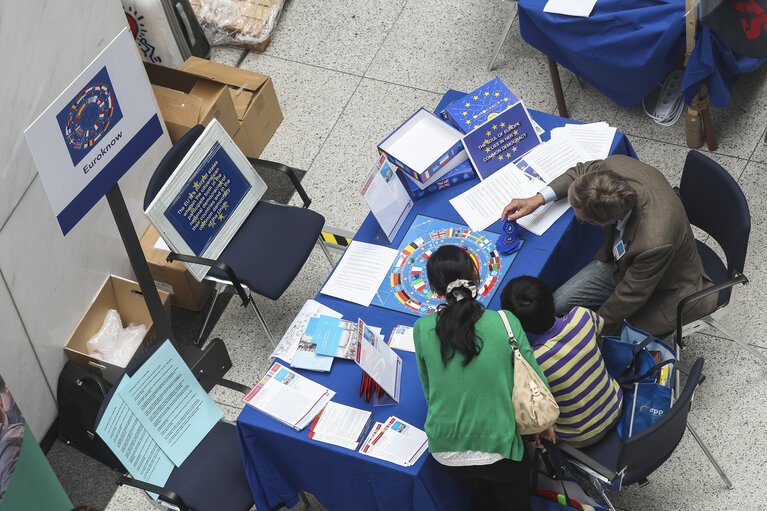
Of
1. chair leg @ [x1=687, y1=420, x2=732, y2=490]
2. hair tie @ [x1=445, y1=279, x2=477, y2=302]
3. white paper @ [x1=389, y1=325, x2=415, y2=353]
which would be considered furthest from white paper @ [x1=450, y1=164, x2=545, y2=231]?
chair leg @ [x1=687, y1=420, x2=732, y2=490]

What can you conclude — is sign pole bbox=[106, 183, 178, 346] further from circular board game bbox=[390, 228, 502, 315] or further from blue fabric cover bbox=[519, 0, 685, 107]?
blue fabric cover bbox=[519, 0, 685, 107]

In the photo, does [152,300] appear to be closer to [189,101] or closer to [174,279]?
[174,279]

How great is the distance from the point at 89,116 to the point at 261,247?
1264 mm

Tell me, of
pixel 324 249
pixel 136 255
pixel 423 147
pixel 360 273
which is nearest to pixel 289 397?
pixel 360 273

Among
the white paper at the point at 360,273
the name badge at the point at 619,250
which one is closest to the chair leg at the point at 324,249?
the white paper at the point at 360,273

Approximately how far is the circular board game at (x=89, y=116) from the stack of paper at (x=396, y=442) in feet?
5.00

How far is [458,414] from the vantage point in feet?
9.54

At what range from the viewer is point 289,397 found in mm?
3416

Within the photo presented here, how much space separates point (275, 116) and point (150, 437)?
2.63 m

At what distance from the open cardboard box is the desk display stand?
50.8 inches

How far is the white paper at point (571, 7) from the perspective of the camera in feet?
15.6

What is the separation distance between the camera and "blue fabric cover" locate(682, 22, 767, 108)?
14.7 feet

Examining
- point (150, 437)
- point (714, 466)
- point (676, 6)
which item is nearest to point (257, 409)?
point (150, 437)

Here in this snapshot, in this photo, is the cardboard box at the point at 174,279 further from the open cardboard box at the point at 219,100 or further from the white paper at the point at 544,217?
the white paper at the point at 544,217
